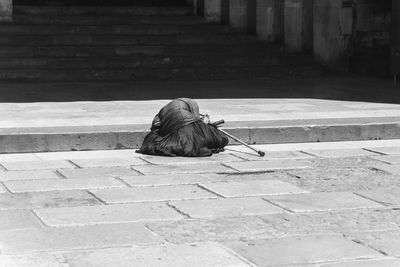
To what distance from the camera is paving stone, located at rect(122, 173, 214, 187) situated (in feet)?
25.8

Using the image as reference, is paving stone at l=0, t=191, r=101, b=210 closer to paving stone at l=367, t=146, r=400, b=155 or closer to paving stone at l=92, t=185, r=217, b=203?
paving stone at l=92, t=185, r=217, b=203

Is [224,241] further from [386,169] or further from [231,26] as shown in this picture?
[231,26]

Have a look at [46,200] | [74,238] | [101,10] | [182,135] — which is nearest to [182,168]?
[182,135]

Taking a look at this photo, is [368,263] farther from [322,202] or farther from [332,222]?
[322,202]

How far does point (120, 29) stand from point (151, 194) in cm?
1036

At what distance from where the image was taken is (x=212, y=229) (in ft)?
20.4

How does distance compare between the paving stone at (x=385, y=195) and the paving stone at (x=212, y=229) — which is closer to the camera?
the paving stone at (x=212, y=229)

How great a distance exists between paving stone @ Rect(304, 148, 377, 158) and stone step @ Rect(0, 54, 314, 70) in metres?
6.93

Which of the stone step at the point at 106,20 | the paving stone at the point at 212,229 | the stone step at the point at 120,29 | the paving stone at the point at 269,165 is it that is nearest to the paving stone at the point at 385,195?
the paving stone at the point at 212,229

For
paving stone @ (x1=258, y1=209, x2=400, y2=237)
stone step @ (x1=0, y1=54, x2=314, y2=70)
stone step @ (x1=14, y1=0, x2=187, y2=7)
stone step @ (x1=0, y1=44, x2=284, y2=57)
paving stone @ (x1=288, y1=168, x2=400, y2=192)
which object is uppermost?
stone step @ (x1=14, y1=0, x2=187, y2=7)

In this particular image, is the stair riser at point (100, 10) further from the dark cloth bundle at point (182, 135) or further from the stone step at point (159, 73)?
the dark cloth bundle at point (182, 135)

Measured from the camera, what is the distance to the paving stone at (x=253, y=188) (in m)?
7.48

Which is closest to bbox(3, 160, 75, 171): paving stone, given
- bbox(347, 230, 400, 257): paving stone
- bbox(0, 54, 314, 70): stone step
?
bbox(347, 230, 400, 257): paving stone

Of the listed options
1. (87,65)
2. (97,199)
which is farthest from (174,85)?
(97,199)
